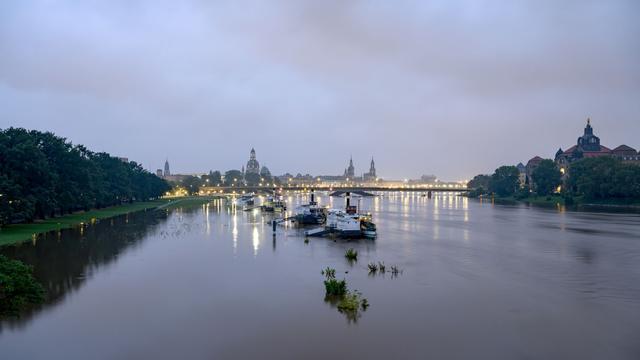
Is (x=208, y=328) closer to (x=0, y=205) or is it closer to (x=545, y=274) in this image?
(x=545, y=274)

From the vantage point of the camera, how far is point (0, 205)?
68.2 metres

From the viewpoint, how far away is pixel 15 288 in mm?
31688

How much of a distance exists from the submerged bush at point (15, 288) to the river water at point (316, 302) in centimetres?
106

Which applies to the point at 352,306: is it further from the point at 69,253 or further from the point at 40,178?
the point at 40,178

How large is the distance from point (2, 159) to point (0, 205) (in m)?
8.73

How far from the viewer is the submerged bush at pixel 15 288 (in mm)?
30766

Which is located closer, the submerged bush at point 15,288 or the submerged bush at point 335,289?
the submerged bush at point 15,288

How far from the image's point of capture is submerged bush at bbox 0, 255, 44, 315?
30766 mm

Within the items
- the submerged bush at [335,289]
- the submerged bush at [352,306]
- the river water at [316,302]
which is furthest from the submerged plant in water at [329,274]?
the submerged bush at [352,306]

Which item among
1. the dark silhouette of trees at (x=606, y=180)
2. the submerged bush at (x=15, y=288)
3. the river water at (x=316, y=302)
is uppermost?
the dark silhouette of trees at (x=606, y=180)

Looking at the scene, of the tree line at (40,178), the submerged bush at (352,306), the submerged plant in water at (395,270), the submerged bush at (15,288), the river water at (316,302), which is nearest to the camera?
the river water at (316,302)

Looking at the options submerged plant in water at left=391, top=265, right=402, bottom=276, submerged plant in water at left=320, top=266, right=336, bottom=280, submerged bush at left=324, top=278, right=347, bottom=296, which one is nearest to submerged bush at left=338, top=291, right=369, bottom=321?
submerged bush at left=324, top=278, right=347, bottom=296

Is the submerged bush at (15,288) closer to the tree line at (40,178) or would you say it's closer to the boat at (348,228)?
the tree line at (40,178)

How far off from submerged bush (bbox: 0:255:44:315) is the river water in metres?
1.06
